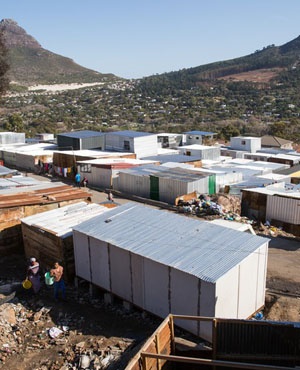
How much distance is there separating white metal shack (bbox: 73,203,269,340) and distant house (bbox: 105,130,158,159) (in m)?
24.4

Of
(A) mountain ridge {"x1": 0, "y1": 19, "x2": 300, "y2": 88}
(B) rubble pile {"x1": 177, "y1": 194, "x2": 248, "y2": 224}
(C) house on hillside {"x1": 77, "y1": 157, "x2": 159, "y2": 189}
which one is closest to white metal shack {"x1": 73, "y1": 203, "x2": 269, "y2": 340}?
(B) rubble pile {"x1": 177, "y1": 194, "x2": 248, "y2": 224}

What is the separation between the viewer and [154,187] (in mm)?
23234

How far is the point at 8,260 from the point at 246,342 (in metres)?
8.85

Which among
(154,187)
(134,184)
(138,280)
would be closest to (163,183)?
(154,187)

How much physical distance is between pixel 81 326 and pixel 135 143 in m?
26.7

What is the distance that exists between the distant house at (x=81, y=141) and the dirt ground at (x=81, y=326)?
2482 cm

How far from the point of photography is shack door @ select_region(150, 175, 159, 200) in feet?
75.8

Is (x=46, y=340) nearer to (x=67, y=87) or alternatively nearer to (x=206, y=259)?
(x=206, y=259)

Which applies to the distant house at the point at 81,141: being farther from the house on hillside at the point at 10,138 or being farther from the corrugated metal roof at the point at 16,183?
the corrugated metal roof at the point at 16,183

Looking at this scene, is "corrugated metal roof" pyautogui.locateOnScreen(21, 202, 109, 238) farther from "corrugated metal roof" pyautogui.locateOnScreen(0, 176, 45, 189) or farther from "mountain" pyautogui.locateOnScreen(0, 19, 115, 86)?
"mountain" pyautogui.locateOnScreen(0, 19, 115, 86)

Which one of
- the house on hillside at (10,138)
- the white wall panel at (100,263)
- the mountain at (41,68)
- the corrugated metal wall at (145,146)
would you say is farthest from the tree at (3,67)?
the mountain at (41,68)

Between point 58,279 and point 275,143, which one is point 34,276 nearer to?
point 58,279

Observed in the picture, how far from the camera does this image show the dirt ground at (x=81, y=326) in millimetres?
8609

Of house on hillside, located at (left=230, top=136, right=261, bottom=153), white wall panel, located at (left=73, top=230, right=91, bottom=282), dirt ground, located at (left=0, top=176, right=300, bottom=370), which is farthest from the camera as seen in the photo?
house on hillside, located at (left=230, top=136, right=261, bottom=153)
